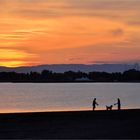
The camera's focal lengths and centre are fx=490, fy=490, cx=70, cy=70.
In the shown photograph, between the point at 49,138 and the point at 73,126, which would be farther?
the point at 73,126

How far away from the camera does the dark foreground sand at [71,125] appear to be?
1991 centimetres

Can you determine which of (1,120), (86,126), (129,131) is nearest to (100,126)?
(86,126)

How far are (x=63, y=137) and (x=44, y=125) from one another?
4989 mm

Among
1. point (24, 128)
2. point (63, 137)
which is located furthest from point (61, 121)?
point (63, 137)

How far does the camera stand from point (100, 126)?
23.0 metres

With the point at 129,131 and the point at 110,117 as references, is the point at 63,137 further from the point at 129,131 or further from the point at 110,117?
the point at 110,117

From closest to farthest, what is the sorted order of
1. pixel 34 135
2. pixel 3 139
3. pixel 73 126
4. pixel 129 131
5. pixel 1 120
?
1. pixel 3 139
2. pixel 34 135
3. pixel 129 131
4. pixel 73 126
5. pixel 1 120

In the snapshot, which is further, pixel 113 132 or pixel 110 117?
pixel 110 117

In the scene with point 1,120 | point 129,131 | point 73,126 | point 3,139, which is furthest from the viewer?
point 1,120

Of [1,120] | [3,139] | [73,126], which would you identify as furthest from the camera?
[1,120]

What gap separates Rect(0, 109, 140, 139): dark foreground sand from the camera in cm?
1991

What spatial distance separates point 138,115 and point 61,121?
17.3 ft

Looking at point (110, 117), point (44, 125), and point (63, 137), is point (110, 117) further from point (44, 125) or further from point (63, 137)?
point (63, 137)

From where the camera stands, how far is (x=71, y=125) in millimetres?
23328
